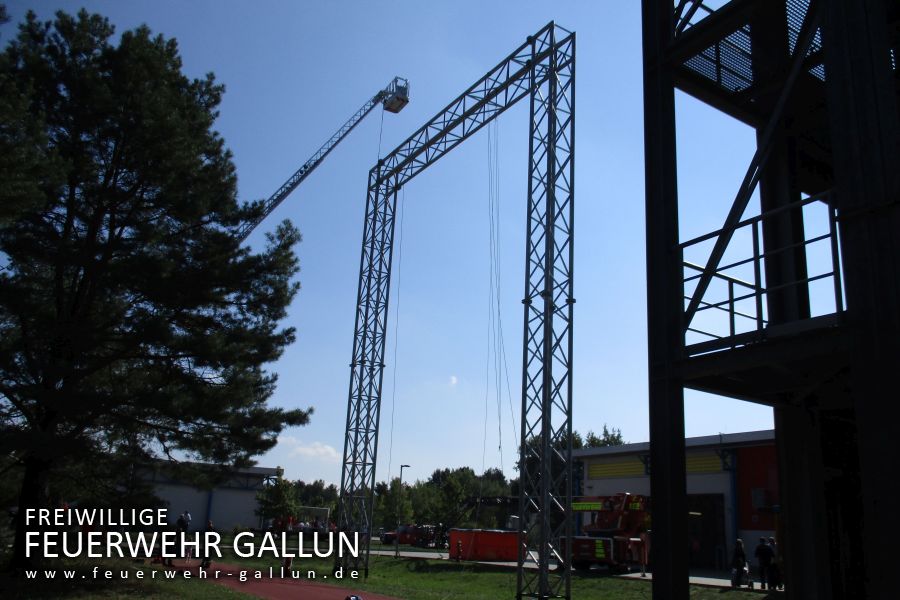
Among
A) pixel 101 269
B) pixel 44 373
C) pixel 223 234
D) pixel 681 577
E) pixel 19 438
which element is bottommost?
pixel 681 577

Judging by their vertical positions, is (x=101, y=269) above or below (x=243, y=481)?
above

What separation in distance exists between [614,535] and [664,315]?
22.0 m

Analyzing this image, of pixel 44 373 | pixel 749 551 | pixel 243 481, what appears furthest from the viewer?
pixel 243 481

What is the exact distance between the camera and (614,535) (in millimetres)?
27516

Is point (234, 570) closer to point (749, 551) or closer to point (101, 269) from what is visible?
point (101, 269)

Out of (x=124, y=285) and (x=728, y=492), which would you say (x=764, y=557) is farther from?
(x=124, y=285)

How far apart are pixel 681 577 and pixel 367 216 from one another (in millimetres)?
24194

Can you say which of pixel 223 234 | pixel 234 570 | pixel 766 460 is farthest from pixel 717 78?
pixel 766 460

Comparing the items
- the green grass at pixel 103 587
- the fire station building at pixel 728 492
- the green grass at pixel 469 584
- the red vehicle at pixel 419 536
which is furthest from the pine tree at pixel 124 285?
the red vehicle at pixel 419 536

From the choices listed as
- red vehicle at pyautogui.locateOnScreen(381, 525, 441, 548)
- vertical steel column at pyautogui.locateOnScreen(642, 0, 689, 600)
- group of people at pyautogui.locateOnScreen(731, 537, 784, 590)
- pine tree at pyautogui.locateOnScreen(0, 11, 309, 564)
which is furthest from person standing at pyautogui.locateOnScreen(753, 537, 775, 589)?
red vehicle at pyautogui.locateOnScreen(381, 525, 441, 548)

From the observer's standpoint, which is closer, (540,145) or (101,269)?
(101,269)

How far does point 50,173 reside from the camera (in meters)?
15.2

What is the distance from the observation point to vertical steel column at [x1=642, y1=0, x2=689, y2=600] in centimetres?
715

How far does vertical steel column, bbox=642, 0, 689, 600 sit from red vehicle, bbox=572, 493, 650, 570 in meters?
20.0
